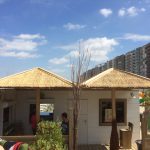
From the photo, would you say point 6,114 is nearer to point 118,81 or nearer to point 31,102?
point 31,102

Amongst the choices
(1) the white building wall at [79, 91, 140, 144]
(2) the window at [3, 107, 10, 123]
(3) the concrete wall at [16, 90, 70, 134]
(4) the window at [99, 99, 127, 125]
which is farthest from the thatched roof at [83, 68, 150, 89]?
(2) the window at [3, 107, 10, 123]

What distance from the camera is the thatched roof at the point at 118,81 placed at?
15320mm

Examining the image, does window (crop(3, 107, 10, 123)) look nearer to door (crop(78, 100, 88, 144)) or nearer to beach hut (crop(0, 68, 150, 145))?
beach hut (crop(0, 68, 150, 145))

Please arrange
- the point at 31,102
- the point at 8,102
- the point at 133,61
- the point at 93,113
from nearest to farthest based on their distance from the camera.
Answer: the point at 8,102
the point at 93,113
the point at 31,102
the point at 133,61

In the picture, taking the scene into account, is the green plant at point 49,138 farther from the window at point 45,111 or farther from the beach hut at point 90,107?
the window at point 45,111

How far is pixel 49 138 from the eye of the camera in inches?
535

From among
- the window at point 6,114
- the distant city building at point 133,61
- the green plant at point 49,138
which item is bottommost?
the green plant at point 49,138

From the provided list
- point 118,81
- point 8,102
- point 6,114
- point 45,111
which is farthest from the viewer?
point 45,111

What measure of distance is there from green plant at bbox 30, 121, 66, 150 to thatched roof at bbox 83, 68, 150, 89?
2491mm

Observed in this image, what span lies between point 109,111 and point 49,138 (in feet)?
20.0

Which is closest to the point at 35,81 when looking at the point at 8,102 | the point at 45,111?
the point at 8,102

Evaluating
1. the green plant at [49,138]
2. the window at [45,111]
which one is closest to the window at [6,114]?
the window at [45,111]

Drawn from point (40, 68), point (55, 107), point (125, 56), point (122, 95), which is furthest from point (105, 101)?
point (125, 56)

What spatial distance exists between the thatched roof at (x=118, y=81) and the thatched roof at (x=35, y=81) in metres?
1.11
